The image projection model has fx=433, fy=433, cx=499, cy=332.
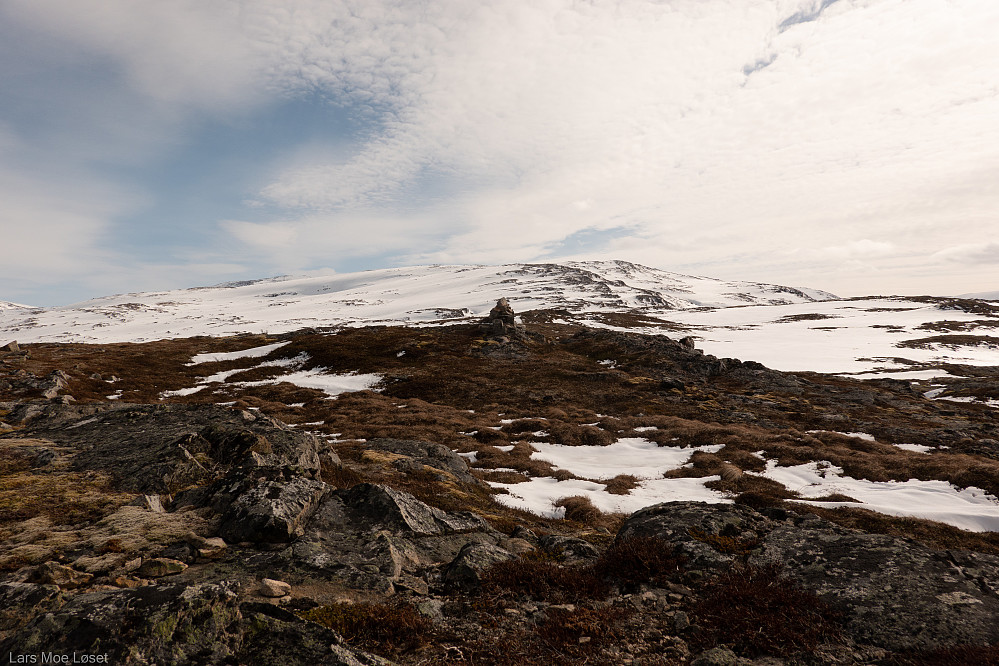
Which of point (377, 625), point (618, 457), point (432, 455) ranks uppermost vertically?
point (377, 625)

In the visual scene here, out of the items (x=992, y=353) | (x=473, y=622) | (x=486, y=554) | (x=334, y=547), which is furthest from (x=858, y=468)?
(x=992, y=353)

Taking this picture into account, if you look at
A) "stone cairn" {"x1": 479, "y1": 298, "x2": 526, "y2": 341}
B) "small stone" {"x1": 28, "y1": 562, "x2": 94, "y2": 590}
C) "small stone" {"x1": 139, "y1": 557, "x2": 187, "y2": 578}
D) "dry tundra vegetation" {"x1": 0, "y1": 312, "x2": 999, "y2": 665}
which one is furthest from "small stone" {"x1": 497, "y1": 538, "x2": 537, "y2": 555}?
"stone cairn" {"x1": 479, "y1": 298, "x2": 526, "y2": 341}

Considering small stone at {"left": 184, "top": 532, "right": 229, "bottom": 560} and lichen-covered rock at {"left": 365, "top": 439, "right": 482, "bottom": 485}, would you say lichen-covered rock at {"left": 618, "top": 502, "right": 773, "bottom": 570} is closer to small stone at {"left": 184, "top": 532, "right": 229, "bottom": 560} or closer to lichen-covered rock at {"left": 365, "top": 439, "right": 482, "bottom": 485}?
small stone at {"left": 184, "top": 532, "right": 229, "bottom": 560}

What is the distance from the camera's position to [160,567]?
24.4 ft

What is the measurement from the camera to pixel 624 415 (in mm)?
34000

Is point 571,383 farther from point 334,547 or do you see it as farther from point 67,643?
point 67,643

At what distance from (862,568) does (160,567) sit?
1211cm

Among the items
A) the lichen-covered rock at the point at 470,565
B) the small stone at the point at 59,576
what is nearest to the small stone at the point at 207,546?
the small stone at the point at 59,576

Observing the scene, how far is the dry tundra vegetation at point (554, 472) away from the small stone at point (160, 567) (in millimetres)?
212

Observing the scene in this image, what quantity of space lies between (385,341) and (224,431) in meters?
48.7

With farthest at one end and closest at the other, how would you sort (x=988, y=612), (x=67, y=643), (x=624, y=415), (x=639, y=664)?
(x=624, y=415), (x=988, y=612), (x=639, y=664), (x=67, y=643)

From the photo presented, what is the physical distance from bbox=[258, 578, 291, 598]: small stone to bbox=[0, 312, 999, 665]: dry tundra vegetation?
0.32m

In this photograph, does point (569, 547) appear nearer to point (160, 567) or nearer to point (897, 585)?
point (897, 585)

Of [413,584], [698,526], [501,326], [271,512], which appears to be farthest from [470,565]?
[501,326]
